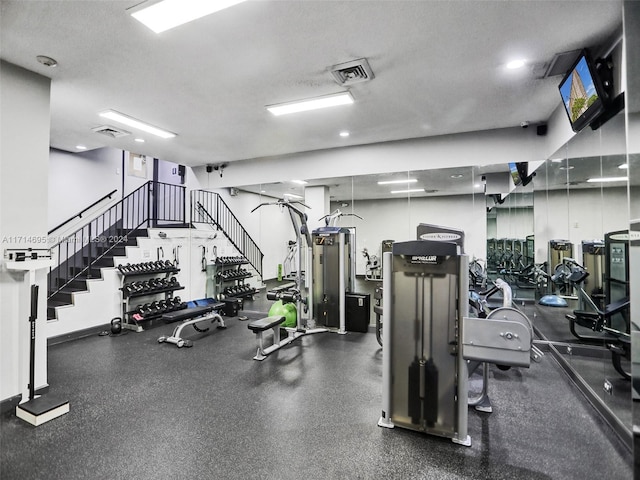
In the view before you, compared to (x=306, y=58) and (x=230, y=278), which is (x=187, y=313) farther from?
(x=306, y=58)

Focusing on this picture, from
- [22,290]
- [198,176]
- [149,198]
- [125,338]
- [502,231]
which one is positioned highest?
[198,176]

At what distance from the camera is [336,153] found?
19.2 ft

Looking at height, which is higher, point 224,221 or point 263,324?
point 224,221

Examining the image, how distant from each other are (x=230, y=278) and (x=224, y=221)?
1.83 meters

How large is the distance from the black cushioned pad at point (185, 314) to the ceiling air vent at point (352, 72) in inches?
158

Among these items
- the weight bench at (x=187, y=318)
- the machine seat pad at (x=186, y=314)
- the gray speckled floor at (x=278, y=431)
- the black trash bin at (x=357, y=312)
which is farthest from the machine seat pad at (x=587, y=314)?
the machine seat pad at (x=186, y=314)

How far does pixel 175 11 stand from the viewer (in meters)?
2.24

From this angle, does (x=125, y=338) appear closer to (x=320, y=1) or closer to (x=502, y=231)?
(x=320, y=1)

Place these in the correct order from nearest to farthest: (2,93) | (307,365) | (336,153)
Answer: (2,93) → (307,365) → (336,153)

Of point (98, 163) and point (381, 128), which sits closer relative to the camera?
point (381, 128)

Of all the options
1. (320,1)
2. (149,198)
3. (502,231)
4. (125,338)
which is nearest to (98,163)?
(149,198)

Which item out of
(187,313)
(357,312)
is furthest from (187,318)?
(357,312)

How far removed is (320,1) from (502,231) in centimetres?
432

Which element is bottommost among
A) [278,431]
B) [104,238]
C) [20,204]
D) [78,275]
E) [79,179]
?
[278,431]
